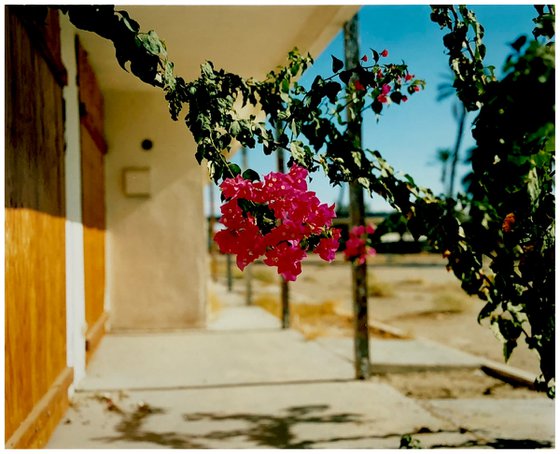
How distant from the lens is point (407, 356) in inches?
212

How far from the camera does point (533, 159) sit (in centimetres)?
171

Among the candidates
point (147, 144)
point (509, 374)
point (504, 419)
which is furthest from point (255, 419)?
point (147, 144)

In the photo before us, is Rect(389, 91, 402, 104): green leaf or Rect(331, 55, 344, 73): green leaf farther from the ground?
Rect(331, 55, 344, 73): green leaf

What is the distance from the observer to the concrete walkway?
3.20m

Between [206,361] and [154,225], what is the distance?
2.05 meters

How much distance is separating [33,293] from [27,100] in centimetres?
88

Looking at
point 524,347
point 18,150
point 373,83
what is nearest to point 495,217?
point 373,83

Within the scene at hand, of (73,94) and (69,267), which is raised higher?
(73,94)

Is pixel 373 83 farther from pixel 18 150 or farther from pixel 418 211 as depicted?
pixel 18 150

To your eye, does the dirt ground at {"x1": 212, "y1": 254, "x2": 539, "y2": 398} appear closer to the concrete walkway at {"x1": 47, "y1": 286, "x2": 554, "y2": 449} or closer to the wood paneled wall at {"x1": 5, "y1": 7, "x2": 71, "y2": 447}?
the concrete walkway at {"x1": 47, "y1": 286, "x2": 554, "y2": 449}

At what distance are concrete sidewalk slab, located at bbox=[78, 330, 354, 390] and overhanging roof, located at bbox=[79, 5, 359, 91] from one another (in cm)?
227

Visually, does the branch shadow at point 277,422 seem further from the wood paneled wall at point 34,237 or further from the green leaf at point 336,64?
the green leaf at point 336,64

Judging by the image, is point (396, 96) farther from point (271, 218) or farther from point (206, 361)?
point (206, 361)

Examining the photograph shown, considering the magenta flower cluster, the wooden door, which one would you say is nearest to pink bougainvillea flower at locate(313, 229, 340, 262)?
the magenta flower cluster
